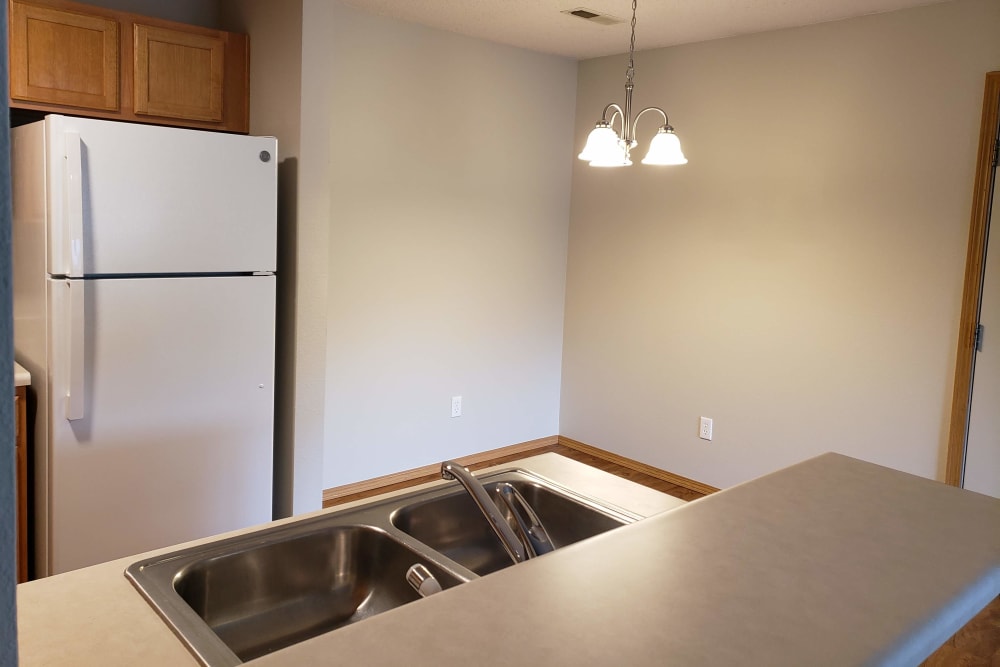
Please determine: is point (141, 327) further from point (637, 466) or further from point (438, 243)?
point (637, 466)

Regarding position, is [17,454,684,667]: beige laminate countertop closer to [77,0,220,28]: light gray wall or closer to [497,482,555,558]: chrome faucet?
[497,482,555,558]: chrome faucet

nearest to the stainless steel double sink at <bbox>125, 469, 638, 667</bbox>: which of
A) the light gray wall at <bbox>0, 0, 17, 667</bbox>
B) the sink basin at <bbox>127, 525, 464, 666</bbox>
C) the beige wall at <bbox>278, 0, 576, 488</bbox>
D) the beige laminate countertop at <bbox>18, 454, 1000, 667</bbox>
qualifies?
the sink basin at <bbox>127, 525, 464, 666</bbox>

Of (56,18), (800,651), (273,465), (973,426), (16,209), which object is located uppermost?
(56,18)

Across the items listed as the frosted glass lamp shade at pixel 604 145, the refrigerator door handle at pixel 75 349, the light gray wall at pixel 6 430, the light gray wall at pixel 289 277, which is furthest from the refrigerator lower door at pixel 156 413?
the light gray wall at pixel 6 430

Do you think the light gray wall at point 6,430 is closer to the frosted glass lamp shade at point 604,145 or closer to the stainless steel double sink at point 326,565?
the stainless steel double sink at point 326,565

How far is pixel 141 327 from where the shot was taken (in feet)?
8.59

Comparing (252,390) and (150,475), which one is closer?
(150,475)

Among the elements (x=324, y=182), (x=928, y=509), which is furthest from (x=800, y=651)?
(x=324, y=182)

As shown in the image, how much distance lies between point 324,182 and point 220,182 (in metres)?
0.43

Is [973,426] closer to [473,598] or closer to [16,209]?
[473,598]

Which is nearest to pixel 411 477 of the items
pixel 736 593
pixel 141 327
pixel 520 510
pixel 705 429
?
pixel 705 429

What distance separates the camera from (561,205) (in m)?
4.91

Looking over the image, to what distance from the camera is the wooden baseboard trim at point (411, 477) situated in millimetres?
4059

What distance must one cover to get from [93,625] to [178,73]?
2.45 metres
